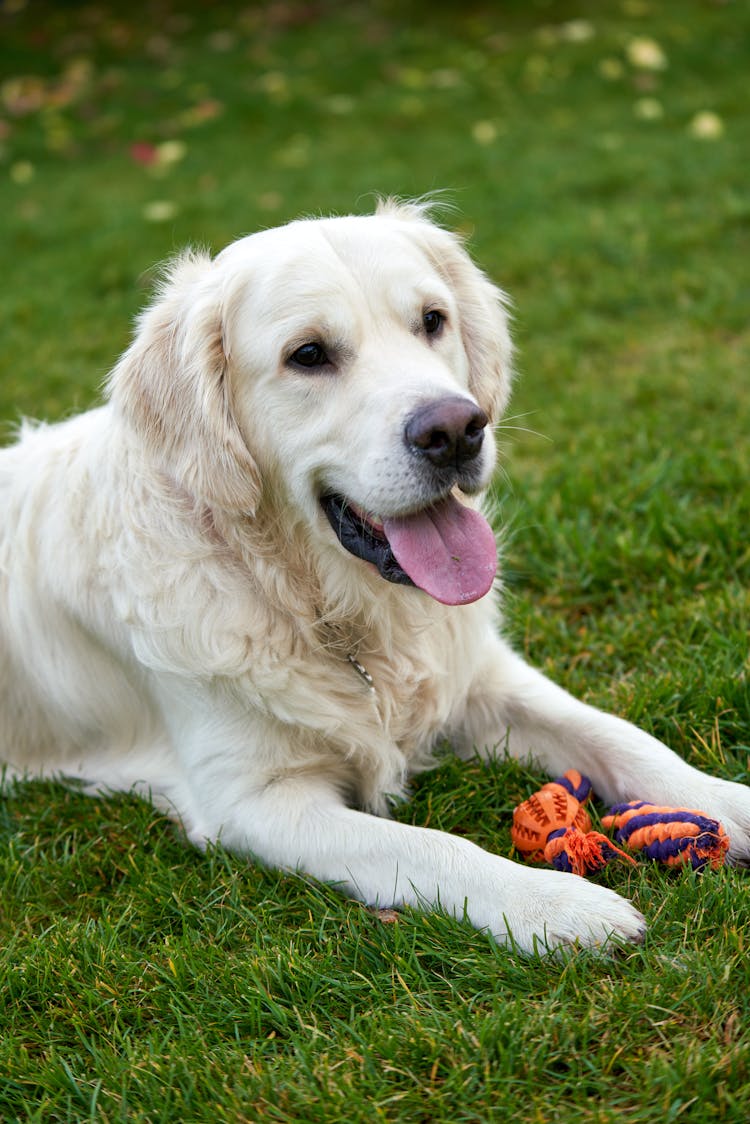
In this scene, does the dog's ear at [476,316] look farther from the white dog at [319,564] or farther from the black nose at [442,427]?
the black nose at [442,427]

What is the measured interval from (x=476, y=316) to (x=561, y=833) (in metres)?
1.42

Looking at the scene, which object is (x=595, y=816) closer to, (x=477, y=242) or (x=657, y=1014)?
(x=657, y=1014)

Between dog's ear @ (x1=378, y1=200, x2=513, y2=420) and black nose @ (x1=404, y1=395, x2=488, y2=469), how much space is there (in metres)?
0.64

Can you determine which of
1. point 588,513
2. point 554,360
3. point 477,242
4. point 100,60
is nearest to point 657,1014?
point 588,513

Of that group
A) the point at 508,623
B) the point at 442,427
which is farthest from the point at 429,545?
the point at 508,623

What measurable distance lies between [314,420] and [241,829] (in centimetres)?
100

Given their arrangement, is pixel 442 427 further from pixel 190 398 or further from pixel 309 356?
pixel 190 398

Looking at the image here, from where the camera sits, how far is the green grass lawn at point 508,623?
6.38 feet

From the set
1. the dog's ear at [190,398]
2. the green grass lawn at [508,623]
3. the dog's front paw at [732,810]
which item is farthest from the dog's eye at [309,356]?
the dog's front paw at [732,810]

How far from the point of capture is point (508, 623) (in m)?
3.50

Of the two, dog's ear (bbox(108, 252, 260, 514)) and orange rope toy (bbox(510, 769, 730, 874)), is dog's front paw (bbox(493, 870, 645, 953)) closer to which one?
orange rope toy (bbox(510, 769, 730, 874))

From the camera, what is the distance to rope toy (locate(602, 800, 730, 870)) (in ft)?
7.63

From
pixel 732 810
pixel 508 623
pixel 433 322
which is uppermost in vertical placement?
pixel 433 322

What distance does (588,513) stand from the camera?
3.90 m
